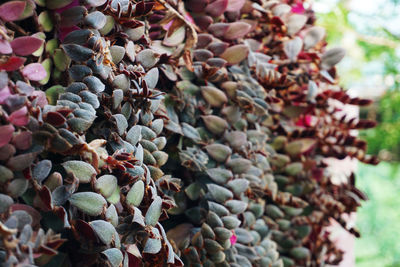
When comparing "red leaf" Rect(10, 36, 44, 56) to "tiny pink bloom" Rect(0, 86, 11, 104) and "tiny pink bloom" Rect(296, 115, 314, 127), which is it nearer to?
"tiny pink bloom" Rect(0, 86, 11, 104)

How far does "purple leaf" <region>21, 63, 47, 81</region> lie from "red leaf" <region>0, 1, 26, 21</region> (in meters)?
0.03

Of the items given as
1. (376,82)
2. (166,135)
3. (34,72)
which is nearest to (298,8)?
(166,135)

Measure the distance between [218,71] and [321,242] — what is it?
322 mm

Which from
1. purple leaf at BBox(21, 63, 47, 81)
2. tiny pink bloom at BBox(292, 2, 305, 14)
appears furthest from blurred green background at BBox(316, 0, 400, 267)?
purple leaf at BBox(21, 63, 47, 81)

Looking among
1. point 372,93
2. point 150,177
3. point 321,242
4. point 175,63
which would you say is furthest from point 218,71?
point 372,93

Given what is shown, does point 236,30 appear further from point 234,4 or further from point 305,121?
point 305,121

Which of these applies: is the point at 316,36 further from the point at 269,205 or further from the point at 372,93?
the point at 372,93

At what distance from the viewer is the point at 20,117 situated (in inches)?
11.1

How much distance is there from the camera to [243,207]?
0.46 meters

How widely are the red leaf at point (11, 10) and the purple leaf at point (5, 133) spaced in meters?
0.08

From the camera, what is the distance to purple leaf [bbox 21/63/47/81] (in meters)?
0.31

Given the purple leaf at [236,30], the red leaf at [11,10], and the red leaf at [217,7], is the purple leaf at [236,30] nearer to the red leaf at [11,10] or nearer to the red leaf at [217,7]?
the red leaf at [217,7]

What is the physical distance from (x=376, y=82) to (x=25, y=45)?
7.41 ft

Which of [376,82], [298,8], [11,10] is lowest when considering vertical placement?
[376,82]
